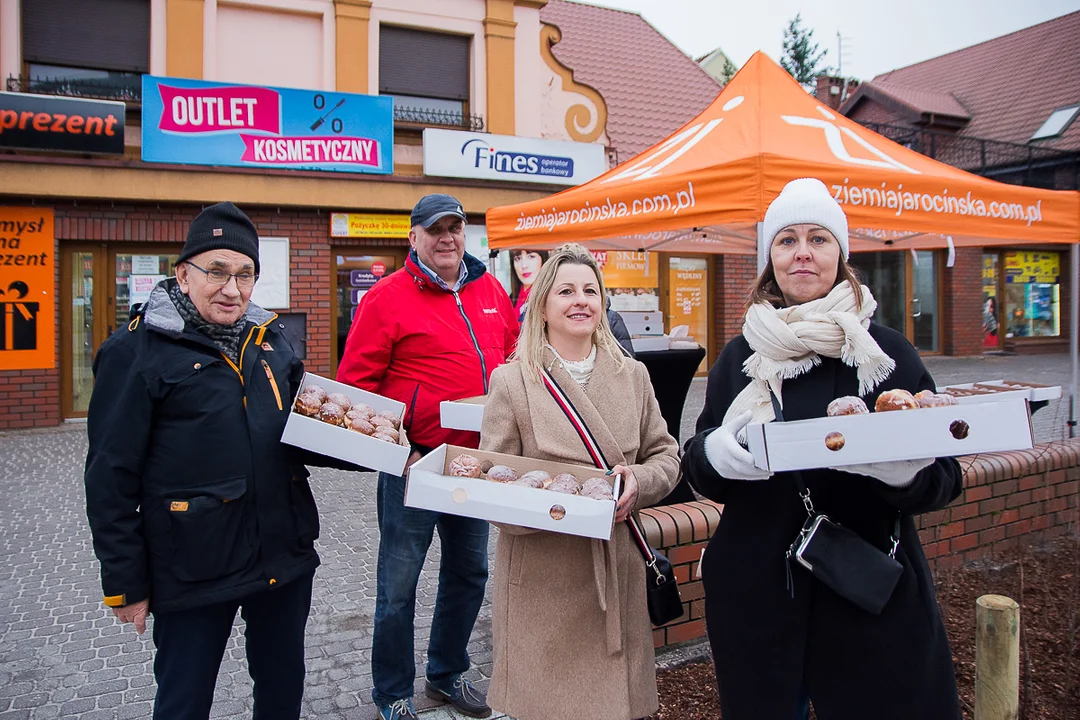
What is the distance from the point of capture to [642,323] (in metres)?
5.16

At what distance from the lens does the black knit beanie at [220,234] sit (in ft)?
7.18

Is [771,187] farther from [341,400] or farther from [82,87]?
[82,87]

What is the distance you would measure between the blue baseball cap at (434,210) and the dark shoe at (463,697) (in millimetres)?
1905

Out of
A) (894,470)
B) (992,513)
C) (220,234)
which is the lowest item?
(992,513)

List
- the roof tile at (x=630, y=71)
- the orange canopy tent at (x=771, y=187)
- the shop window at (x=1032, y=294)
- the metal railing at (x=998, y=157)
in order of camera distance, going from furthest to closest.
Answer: the shop window at (x=1032, y=294), the metal railing at (x=998, y=157), the roof tile at (x=630, y=71), the orange canopy tent at (x=771, y=187)

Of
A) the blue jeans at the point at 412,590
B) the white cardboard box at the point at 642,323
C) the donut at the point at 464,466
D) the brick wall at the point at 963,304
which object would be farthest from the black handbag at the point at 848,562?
the brick wall at the point at 963,304

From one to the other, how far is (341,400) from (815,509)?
150 cm

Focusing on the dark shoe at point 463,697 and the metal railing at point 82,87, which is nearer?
the dark shoe at point 463,697

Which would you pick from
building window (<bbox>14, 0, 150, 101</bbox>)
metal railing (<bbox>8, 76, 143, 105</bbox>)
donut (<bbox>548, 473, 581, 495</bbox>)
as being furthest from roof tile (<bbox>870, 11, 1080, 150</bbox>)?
donut (<bbox>548, 473, 581, 495</bbox>)

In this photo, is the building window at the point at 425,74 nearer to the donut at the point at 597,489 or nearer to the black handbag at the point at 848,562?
the donut at the point at 597,489

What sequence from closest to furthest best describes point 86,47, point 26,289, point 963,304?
point 26,289, point 86,47, point 963,304

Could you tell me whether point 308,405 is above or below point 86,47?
below

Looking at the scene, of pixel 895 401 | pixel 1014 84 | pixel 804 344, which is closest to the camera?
pixel 895 401

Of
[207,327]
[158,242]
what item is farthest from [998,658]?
[158,242]
